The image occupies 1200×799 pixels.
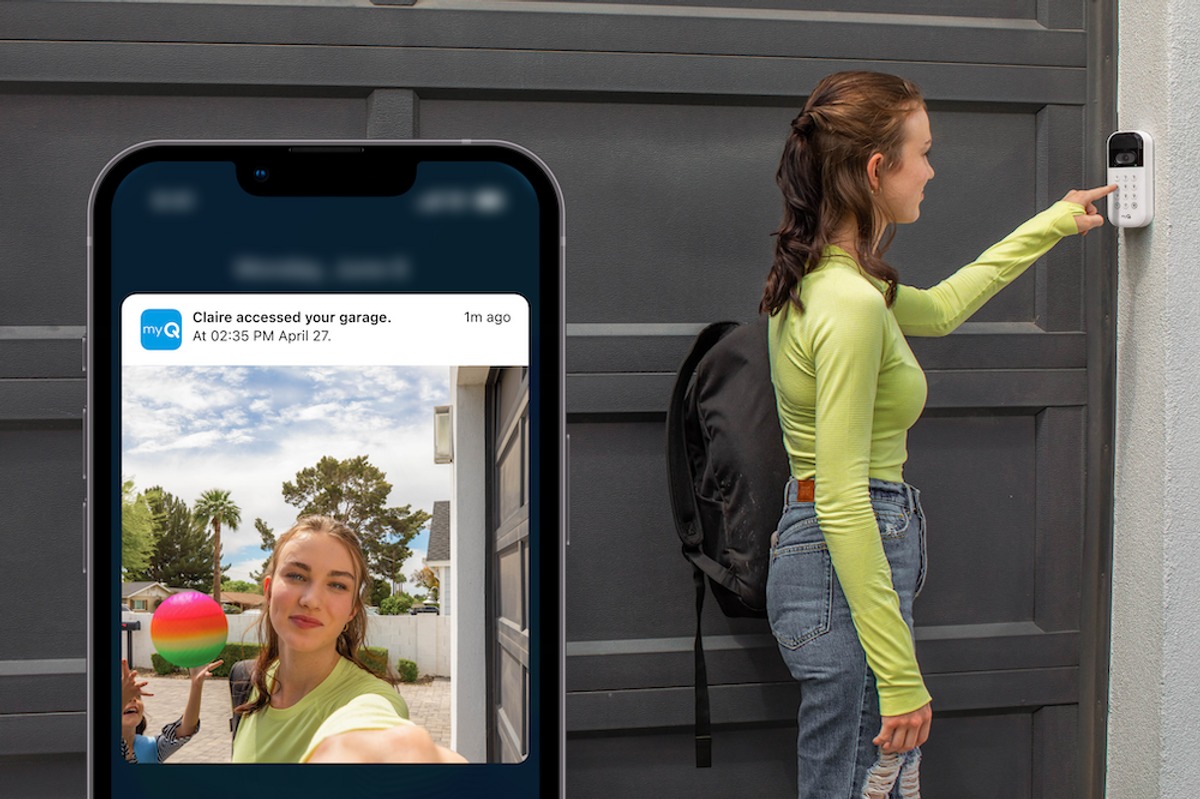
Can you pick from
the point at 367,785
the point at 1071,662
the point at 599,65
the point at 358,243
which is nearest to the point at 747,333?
the point at 599,65

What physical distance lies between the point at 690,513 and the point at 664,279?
0.59 m

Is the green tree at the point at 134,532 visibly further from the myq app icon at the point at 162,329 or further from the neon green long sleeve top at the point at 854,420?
the neon green long sleeve top at the point at 854,420

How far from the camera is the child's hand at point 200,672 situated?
2.64 feet

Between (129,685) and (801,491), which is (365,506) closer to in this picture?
(129,685)

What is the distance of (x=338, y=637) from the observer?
804 mm

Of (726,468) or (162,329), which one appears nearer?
(162,329)

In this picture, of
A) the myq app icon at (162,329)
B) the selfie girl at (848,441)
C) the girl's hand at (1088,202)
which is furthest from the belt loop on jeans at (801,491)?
the myq app icon at (162,329)

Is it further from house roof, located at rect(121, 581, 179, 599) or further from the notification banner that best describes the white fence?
the notification banner

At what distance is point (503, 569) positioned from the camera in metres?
0.82

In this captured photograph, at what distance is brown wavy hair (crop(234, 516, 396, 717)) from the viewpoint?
792 mm

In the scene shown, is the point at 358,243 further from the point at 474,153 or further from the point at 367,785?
the point at 367,785

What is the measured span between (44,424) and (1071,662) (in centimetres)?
252

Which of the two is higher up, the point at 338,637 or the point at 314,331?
the point at 314,331

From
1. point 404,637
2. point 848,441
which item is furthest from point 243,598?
point 848,441
